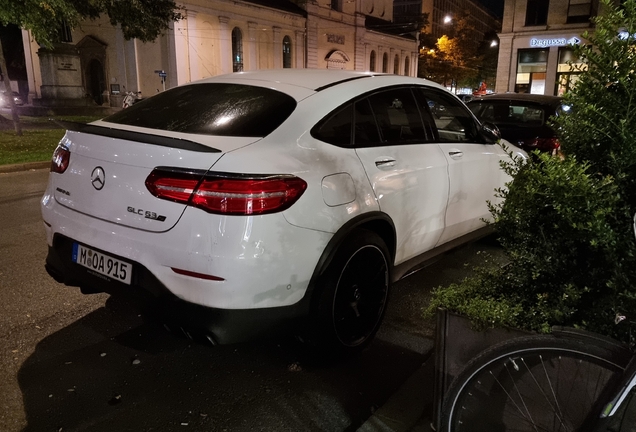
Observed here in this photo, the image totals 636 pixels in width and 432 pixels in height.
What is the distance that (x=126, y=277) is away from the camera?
2854mm

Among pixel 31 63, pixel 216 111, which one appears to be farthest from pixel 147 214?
pixel 31 63

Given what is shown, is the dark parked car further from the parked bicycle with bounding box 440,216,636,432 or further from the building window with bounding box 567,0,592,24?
the building window with bounding box 567,0,592,24

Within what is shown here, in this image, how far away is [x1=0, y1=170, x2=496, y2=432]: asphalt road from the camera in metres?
2.82

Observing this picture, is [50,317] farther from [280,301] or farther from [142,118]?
[280,301]

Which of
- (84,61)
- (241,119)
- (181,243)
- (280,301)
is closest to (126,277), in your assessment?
(181,243)

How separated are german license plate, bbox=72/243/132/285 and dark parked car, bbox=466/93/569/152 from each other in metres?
6.28

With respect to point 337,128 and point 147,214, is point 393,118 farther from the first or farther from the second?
point 147,214

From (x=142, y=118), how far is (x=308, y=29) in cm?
4070

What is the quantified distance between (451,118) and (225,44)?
1307 inches

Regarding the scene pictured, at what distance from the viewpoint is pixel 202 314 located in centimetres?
270

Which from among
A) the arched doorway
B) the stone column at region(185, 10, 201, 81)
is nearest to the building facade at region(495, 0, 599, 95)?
the stone column at region(185, 10, 201, 81)

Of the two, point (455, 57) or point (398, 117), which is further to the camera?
point (455, 57)

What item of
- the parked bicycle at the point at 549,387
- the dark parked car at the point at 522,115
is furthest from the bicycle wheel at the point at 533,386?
the dark parked car at the point at 522,115

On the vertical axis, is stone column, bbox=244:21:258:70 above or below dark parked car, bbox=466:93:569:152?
above
